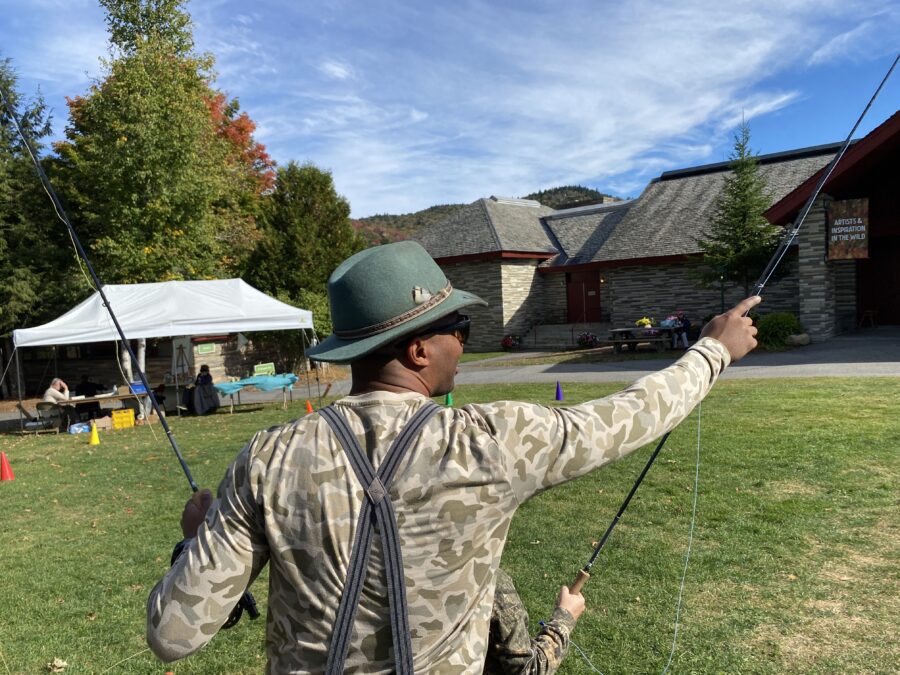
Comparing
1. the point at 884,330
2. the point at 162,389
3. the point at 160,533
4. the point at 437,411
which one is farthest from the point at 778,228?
the point at 437,411

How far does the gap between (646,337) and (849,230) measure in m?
6.35

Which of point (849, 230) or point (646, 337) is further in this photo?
point (646, 337)

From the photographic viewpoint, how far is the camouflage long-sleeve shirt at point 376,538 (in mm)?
1405

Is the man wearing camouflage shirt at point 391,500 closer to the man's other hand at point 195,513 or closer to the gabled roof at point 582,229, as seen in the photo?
the man's other hand at point 195,513

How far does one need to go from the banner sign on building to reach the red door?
11.5 metres

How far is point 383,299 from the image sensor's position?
1.60 meters

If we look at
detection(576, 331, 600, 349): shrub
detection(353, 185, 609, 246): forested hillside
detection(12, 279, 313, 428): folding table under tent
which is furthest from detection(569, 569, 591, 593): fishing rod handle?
detection(353, 185, 609, 246): forested hillside

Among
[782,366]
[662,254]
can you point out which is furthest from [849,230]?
[662,254]

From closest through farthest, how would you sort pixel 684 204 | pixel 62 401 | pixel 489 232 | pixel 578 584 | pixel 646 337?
pixel 578 584 → pixel 62 401 → pixel 646 337 → pixel 684 204 → pixel 489 232

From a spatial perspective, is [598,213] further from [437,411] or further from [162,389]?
[437,411]

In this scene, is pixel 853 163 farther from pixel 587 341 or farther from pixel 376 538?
pixel 376 538

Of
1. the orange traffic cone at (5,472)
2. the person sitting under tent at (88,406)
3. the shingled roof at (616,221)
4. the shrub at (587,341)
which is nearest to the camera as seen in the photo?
the orange traffic cone at (5,472)

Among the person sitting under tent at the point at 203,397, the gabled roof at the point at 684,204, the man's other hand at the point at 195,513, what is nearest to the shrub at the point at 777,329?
the gabled roof at the point at 684,204

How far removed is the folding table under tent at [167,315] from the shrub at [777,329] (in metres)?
12.5
